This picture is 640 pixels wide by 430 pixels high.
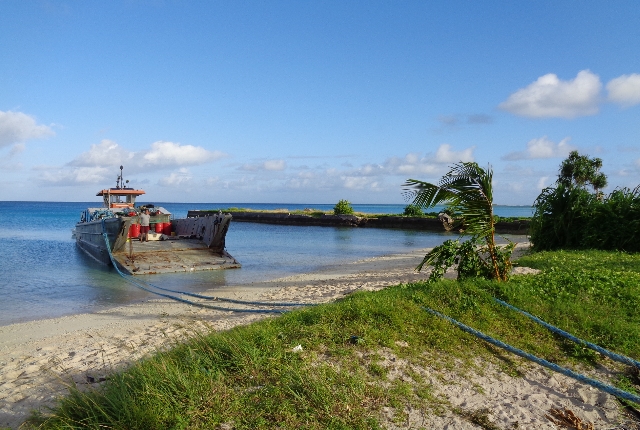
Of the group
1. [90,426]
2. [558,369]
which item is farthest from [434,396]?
[90,426]

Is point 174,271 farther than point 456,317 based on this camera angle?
Yes

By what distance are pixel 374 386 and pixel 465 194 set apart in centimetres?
400

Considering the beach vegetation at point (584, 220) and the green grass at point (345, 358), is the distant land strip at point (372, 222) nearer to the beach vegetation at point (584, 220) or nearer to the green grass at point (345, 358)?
the beach vegetation at point (584, 220)

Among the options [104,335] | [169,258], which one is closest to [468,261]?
[104,335]

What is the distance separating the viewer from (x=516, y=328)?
229 inches

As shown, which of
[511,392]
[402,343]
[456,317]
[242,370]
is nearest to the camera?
[242,370]

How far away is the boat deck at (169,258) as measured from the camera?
14.8m

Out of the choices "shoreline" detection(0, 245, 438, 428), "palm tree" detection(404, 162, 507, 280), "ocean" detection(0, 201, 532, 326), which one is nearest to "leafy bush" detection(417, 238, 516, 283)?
"palm tree" detection(404, 162, 507, 280)

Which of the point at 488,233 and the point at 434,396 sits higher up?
the point at 488,233

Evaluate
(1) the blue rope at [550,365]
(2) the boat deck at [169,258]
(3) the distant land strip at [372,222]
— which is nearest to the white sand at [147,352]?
(1) the blue rope at [550,365]

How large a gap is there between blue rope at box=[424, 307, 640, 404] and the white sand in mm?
124

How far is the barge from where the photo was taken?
50.2 ft

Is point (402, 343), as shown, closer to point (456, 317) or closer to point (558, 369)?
point (456, 317)

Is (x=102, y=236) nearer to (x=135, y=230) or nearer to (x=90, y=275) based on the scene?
(x=135, y=230)
